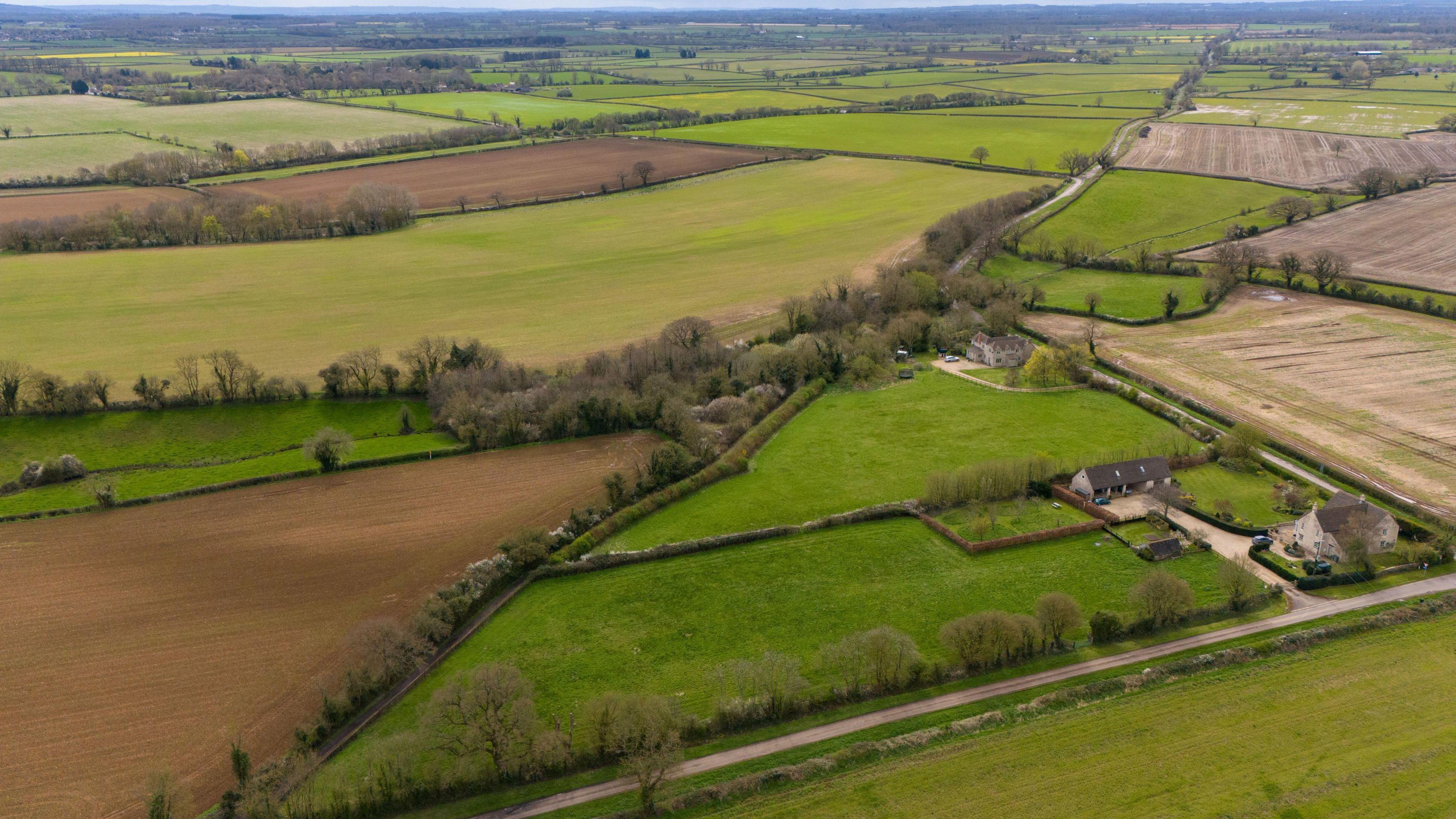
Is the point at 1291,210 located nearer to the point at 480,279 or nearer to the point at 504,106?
the point at 480,279

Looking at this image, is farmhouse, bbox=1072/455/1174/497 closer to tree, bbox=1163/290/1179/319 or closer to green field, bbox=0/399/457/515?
tree, bbox=1163/290/1179/319

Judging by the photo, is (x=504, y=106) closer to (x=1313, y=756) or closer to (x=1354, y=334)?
(x=1354, y=334)

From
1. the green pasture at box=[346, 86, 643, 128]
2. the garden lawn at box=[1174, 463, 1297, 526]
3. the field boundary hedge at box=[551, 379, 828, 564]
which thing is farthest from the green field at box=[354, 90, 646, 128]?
the garden lawn at box=[1174, 463, 1297, 526]

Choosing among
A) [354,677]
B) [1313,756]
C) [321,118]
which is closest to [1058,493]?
[1313,756]

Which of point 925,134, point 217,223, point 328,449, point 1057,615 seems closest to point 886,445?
point 1057,615

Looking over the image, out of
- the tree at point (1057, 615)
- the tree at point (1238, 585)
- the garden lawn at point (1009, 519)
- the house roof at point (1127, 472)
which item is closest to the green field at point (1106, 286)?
the house roof at point (1127, 472)

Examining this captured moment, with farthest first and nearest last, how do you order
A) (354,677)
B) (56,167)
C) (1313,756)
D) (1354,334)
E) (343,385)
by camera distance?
(56,167) < (1354,334) < (343,385) < (354,677) < (1313,756)
